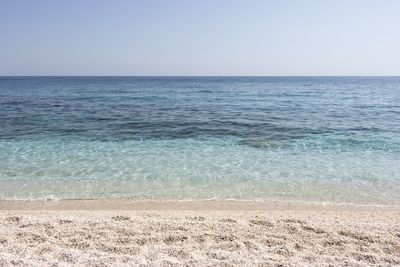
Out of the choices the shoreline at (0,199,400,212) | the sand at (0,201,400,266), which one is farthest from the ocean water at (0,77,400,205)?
the sand at (0,201,400,266)

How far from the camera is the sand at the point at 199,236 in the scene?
198 inches

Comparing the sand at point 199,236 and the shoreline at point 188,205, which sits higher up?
the sand at point 199,236

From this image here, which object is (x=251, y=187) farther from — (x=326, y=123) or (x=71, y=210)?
(x=326, y=123)

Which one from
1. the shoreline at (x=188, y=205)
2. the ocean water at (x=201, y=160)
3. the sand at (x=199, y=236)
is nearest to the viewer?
the sand at (x=199, y=236)

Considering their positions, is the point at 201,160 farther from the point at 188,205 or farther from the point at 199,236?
the point at 199,236

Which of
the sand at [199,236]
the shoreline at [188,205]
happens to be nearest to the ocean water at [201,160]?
the shoreline at [188,205]

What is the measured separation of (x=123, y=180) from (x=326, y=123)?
1363 cm

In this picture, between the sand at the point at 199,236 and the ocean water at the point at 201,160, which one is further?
the ocean water at the point at 201,160

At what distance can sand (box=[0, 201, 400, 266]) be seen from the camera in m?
5.02

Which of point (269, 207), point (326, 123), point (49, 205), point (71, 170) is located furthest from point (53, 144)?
point (326, 123)

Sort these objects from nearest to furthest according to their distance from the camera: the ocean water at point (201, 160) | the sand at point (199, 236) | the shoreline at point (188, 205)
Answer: the sand at point (199, 236)
the shoreline at point (188, 205)
the ocean water at point (201, 160)

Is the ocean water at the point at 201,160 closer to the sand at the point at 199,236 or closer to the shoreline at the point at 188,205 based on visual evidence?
the shoreline at the point at 188,205

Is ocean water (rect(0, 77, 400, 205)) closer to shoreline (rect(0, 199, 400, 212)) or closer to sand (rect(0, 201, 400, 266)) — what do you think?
shoreline (rect(0, 199, 400, 212))

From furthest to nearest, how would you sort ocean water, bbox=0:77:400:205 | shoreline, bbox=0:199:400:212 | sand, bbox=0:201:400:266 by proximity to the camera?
ocean water, bbox=0:77:400:205 → shoreline, bbox=0:199:400:212 → sand, bbox=0:201:400:266
